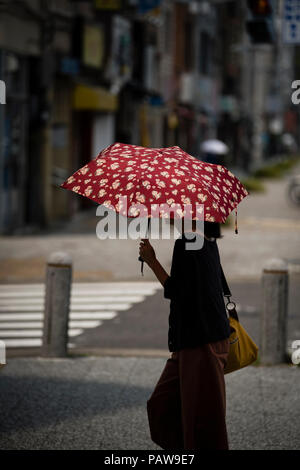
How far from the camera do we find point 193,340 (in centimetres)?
543

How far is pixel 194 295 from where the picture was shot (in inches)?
211

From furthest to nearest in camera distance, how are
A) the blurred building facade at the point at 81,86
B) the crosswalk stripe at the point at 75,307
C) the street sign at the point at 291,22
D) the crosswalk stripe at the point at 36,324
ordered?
the blurred building facade at the point at 81,86 → the crosswalk stripe at the point at 75,307 → the street sign at the point at 291,22 → the crosswalk stripe at the point at 36,324

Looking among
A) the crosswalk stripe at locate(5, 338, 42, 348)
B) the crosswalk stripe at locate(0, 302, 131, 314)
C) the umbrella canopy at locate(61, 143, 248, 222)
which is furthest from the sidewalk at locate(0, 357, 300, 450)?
the crosswalk stripe at locate(0, 302, 131, 314)

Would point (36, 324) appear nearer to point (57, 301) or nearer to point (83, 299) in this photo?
point (83, 299)

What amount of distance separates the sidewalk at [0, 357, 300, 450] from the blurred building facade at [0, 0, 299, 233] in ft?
37.1

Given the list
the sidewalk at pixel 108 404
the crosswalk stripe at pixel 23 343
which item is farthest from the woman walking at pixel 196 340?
the crosswalk stripe at pixel 23 343

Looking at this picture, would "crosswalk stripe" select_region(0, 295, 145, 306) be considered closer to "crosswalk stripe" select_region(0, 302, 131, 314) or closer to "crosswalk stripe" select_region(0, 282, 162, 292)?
"crosswalk stripe" select_region(0, 302, 131, 314)

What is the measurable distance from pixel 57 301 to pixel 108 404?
5.54ft

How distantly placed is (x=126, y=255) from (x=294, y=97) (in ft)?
18.8

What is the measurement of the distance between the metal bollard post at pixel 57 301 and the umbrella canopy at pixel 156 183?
342 cm

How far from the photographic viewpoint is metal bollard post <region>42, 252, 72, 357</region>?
30.3 feet

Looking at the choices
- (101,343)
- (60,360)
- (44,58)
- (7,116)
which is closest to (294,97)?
(101,343)

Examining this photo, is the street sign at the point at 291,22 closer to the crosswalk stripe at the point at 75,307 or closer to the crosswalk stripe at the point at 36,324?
the crosswalk stripe at the point at 75,307

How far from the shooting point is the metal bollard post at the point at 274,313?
30.3 feet
